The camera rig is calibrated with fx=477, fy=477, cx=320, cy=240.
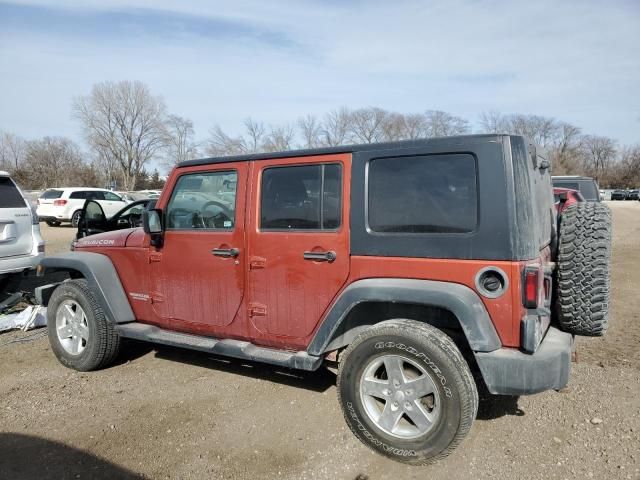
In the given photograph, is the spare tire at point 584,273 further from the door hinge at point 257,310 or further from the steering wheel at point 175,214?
the steering wheel at point 175,214

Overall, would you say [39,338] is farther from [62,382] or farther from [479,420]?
[479,420]

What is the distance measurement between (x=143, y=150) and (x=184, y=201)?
69947 mm

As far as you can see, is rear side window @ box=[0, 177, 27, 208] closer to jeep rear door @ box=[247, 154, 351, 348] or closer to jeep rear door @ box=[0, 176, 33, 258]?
jeep rear door @ box=[0, 176, 33, 258]

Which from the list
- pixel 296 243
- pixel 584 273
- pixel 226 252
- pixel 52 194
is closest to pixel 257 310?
pixel 226 252

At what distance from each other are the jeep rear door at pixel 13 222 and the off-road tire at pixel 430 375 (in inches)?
196

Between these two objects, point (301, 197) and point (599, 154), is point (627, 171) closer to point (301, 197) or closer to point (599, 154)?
point (599, 154)

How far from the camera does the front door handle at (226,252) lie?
3.64 metres

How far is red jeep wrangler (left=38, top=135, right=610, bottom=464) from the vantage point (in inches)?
108

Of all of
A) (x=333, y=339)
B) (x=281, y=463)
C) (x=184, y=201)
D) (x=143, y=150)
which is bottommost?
(x=281, y=463)

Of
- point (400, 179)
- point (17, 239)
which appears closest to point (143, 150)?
point (17, 239)

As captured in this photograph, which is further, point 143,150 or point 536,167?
point 143,150

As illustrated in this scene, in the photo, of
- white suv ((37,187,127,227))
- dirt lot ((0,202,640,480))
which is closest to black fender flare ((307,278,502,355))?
dirt lot ((0,202,640,480))

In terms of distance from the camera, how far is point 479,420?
11.3ft

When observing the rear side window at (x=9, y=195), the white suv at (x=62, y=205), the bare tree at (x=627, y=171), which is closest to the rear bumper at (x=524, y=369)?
the rear side window at (x=9, y=195)
